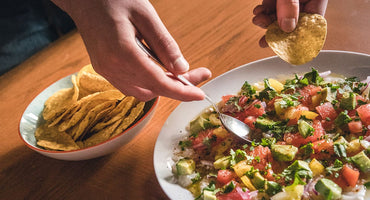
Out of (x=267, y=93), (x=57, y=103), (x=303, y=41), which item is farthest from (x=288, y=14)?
(x=57, y=103)

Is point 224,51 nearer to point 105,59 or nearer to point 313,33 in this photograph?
point 313,33

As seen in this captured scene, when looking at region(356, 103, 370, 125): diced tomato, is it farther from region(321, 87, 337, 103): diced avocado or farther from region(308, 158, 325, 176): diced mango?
region(308, 158, 325, 176): diced mango

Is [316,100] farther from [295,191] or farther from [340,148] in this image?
[295,191]

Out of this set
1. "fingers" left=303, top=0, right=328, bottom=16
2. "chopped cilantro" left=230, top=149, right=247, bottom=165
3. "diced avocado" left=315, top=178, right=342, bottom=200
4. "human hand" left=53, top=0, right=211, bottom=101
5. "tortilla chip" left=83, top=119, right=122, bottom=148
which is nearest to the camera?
"diced avocado" left=315, top=178, right=342, bottom=200

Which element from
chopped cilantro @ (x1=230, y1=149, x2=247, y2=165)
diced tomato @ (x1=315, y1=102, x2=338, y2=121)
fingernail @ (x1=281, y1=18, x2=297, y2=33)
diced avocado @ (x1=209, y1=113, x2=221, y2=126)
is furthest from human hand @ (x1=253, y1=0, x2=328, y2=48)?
chopped cilantro @ (x1=230, y1=149, x2=247, y2=165)

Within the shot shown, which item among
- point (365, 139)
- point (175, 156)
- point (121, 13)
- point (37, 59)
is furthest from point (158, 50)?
point (37, 59)

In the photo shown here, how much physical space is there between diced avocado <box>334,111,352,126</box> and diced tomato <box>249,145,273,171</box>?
0.94 ft

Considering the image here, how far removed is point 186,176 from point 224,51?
3.14 ft

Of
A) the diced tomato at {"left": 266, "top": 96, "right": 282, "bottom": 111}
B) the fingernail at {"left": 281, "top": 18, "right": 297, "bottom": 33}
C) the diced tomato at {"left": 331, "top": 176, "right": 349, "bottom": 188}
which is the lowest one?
the diced tomato at {"left": 331, "top": 176, "right": 349, "bottom": 188}

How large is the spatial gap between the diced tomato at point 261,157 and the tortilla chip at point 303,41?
15.8 inches

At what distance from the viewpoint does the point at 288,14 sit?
1415mm

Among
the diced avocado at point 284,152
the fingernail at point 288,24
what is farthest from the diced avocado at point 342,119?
the fingernail at point 288,24

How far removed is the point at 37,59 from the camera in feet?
8.01

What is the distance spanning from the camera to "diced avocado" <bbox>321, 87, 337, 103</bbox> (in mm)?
1366
